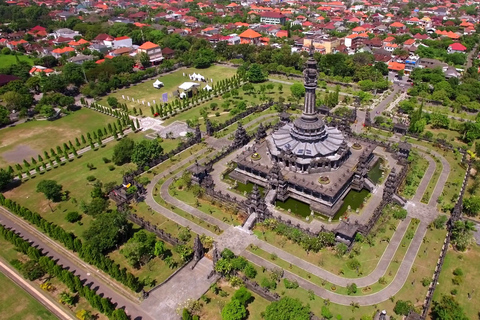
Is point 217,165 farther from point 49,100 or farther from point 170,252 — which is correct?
point 49,100

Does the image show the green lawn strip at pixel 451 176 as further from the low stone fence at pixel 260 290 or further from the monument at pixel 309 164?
the low stone fence at pixel 260 290

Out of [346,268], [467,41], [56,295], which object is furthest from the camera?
[467,41]

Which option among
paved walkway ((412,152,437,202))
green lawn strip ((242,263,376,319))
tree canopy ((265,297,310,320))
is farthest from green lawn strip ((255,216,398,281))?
tree canopy ((265,297,310,320))

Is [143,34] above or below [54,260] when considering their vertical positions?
above

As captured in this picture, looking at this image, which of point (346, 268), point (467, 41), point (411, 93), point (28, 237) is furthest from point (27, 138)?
point (467, 41)

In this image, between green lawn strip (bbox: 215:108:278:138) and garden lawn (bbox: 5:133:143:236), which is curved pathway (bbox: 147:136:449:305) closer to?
A: garden lawn (bbox: 5:133:143:236)

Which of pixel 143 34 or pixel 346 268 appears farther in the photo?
pixel 143 34
